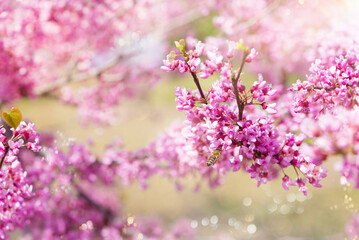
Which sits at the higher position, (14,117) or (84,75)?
(84,75)

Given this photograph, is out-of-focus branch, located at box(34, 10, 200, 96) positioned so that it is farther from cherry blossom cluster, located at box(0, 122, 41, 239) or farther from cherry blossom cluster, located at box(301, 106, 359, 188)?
cherry blossom cluster, located at box(301, 106, 359, 188)

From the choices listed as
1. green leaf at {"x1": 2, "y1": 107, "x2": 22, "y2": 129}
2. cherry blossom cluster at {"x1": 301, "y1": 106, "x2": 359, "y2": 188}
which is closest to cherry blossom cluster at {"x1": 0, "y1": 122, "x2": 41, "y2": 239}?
green leaf at {"x1": 2, "y1": 107, "x2": 22, "y2": 129}

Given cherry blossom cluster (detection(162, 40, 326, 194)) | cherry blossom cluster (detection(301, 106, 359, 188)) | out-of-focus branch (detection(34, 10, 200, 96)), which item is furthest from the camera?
out-of-focus branch (detection(34, 10, 200, 96))

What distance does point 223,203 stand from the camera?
355cm

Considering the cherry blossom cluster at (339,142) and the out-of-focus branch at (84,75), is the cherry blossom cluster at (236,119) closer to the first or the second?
the cherry blossom cluster at (339,142)

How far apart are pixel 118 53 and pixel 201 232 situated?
1592 mm

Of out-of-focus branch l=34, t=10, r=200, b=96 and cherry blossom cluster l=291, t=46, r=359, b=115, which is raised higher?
out-of-focus branch l=34, t=10, r=200, b=96

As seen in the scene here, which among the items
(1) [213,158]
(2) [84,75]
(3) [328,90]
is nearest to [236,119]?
(1) [213,158]

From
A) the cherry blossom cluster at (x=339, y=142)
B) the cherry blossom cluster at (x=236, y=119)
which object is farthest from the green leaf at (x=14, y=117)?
the cherry blossom cluster at (x=339, y=142)

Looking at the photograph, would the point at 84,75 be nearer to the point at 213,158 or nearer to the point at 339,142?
the point at 213,158

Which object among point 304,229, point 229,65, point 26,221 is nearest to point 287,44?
point 304,229

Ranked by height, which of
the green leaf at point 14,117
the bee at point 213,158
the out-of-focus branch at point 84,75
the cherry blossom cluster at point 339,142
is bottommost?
the cherry blossom cluster at point 339,142

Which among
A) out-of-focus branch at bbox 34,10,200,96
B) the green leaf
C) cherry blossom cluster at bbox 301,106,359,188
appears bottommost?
cherry blossom cluster at bbox 301,106,359,188

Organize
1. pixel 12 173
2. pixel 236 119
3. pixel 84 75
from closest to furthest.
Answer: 1. pixel 236 119
2. pixel 12 173
3. pixel 84 75
